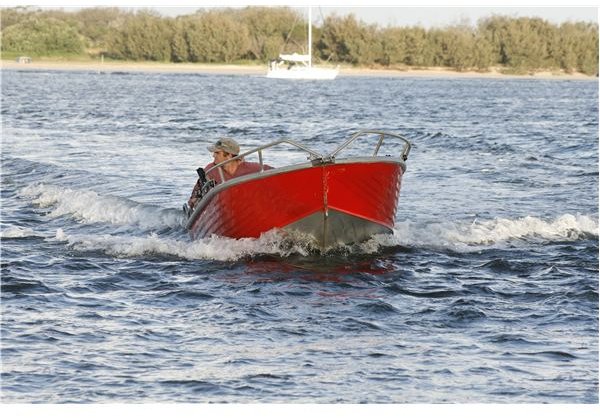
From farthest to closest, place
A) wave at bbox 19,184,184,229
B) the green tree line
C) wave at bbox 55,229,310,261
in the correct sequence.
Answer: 1. the green tree line
2. wave at bbox 19,184,184,229
3. wave at bbox 55,229,310,261

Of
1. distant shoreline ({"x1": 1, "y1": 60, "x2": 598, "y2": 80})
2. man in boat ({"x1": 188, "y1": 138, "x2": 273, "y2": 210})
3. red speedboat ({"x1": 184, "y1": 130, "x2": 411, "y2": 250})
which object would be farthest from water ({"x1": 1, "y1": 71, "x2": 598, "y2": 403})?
distant shoreline ({"x1": 1, "y1": 60, "x2": 598, "y2": 80})

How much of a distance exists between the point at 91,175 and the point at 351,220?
1030cm

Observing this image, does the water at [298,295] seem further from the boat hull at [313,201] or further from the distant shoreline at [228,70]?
the distant shoreline at [228,70]

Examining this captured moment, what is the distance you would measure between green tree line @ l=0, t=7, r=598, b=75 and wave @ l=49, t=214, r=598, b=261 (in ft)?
289

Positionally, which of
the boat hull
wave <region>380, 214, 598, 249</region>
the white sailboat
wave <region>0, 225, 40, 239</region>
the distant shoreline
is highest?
the boat hull

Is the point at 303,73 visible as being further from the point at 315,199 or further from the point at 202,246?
the point at 315,199

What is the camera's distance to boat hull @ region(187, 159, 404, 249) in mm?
12703

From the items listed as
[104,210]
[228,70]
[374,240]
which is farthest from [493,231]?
[228,70]

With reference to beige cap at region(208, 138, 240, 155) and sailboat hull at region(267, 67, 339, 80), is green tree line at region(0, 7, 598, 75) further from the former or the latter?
beige cap at region(208, 138, 240, 155)

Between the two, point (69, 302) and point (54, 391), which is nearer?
point (54, 391)

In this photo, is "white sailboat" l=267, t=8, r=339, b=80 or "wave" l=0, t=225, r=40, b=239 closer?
"wave" l=0, t=225, r=40, b=239

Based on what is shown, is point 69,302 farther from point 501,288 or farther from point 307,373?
point 501,288

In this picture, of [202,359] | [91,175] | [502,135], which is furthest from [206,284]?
[502,135]

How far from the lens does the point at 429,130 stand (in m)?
36.4
